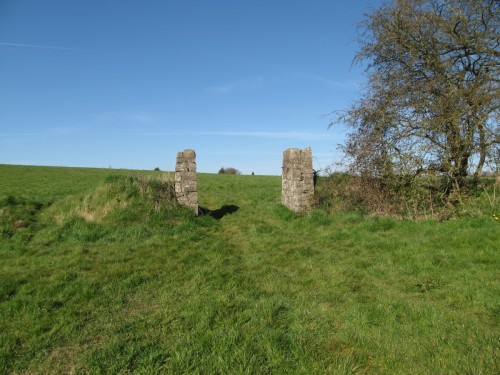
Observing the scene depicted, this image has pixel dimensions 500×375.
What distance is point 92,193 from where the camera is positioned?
1245 cm

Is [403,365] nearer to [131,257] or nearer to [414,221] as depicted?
[131,257]

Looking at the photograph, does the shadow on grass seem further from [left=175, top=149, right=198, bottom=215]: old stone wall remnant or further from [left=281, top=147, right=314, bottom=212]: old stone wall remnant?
[left=281, top=147, right=314, bottom=212]: old stone wall remnant

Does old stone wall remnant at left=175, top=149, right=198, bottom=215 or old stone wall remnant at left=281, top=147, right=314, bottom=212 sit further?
old stone wall remnant at left=281, top=147, right=314, bottom=212

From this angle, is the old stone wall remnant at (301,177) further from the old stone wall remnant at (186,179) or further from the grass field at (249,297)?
the old stone wall remnant at (186,179)

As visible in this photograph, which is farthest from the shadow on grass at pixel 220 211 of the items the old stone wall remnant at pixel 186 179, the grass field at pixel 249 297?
the grass field at pixel 249 297

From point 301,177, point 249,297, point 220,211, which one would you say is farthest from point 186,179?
point 249,297

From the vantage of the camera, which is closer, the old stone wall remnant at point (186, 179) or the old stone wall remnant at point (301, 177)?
the old stone wall remnant at point (186, 179)

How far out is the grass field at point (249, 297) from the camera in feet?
13.3

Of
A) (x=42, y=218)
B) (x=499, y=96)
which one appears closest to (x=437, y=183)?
(x=499, y=96)

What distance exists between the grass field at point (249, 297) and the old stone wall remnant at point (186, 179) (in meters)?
1.74

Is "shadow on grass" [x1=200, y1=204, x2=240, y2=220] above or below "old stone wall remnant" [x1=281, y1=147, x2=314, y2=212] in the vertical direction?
below

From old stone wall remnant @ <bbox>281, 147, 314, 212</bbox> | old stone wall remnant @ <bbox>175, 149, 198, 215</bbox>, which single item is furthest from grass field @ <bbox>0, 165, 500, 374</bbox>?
old stone wall remnant @ <bbox>281, 147, 314, 212</bbox>

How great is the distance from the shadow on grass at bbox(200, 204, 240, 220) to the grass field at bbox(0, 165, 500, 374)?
2.54 m

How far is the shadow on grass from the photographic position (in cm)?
1367
